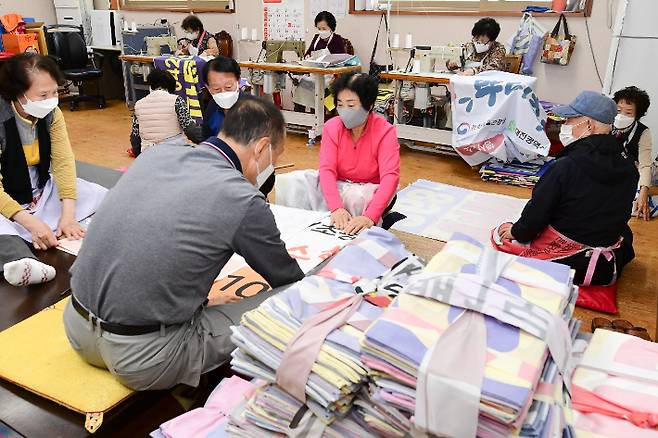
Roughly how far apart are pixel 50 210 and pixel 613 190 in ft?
8.62

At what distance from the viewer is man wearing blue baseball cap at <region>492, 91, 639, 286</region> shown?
232 cm

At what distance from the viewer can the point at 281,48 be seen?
18.1 feet

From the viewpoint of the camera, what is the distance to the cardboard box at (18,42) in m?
6.81

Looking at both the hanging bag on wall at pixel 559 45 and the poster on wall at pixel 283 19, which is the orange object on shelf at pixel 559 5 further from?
the poster on wall at pixel 283 19

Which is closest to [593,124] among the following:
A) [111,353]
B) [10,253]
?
[111,353]

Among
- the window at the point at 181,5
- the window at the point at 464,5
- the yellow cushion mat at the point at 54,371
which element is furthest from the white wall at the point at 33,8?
the yellow cushion mat at the point at 54,371

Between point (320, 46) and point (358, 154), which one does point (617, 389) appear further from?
point (320, 46)

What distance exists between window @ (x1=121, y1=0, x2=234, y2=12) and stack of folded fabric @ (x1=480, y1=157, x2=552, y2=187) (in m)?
4.21

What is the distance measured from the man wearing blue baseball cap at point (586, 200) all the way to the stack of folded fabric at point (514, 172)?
1.65 meters

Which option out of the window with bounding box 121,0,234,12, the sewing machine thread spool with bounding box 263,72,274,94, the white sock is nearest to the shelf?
the sewing machine thread spool with bounding box 263,72,274,94

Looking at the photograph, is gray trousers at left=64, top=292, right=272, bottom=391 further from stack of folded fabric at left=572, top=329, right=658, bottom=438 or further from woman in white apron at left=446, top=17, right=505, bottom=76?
woman in white apron at left=446, top=17, right=505, bottom=76

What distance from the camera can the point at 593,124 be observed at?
233 cm

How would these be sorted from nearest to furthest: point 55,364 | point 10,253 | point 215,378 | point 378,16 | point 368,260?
point 368,260, point 55,364, point 215,378, point 10,253, point 378,16

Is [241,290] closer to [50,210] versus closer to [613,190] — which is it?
[50,210]
